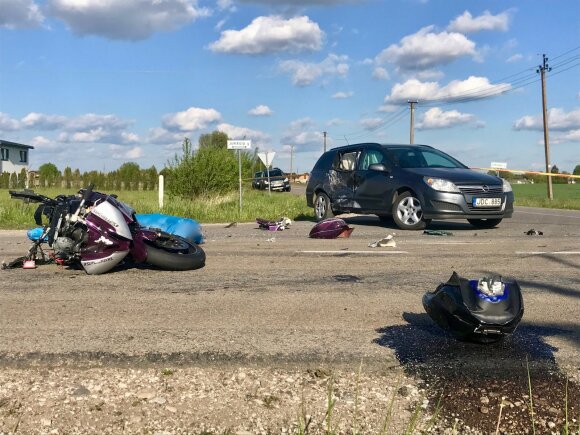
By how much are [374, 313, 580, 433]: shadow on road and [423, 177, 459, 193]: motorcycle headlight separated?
7278 millimetres

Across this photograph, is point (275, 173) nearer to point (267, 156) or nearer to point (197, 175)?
point (267, 156)

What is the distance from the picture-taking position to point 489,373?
9.97 feet

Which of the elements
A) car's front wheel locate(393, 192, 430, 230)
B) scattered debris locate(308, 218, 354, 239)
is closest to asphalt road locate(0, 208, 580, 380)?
scattered debris locate(308, 218, 354, 239)

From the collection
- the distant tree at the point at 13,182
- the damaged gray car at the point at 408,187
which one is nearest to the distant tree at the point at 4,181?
the distant tree at the point at 13,182

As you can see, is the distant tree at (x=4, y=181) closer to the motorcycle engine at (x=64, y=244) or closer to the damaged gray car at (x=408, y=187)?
the damaged gray car at (x=408, y=187)

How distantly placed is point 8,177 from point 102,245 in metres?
62.7

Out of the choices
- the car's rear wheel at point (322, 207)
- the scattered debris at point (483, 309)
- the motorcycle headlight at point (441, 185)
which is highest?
the motorcycle headlight at point (441, 185)

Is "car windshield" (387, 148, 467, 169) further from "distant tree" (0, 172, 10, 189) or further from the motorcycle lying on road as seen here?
"distant tree" (0, 172, 10, 189)

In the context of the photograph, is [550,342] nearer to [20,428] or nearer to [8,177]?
[20,428]

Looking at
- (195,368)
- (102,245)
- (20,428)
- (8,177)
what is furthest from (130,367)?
(8,177)

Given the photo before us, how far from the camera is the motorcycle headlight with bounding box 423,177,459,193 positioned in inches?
435

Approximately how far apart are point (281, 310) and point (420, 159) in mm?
8404

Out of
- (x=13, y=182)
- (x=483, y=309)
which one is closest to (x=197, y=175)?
(x=483, y=309)

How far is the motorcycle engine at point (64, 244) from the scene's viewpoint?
5.88m
